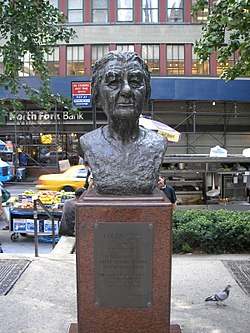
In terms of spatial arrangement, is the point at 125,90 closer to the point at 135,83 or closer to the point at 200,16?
the point at 135,83

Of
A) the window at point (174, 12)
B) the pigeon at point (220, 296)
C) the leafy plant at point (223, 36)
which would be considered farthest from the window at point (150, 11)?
the pigeon at point (220, 296)

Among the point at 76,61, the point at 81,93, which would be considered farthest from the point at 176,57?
the point at 81,93

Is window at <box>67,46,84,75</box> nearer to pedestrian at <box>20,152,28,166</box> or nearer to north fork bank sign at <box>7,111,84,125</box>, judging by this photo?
north fork bank sign at <box>7,111,84,125</box>

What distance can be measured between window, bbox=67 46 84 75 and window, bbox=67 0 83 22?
184 centimetres

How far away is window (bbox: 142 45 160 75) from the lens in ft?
92.6

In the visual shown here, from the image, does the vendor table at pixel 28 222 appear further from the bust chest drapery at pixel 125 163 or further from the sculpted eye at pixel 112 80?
the sculpted eye at pixel 112 80

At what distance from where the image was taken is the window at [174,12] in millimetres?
28297

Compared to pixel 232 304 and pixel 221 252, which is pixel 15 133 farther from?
pixel 232 304

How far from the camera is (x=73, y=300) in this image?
603 centimetres

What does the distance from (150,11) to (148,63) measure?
3.32 m

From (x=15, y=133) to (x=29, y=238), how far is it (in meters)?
15.2

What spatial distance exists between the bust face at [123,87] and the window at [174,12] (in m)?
25.2

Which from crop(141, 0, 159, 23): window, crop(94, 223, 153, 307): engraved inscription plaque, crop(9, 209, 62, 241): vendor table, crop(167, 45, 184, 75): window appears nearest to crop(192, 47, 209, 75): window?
crop(167, 45, 184, 75): window

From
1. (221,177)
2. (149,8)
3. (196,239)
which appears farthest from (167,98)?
(196,239)
